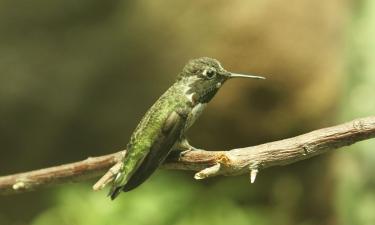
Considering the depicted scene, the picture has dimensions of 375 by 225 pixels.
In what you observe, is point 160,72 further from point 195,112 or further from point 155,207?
point 195,112

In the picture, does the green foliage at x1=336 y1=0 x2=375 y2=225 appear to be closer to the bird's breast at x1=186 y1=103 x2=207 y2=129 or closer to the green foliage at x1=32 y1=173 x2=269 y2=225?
the green foliage at x1=32 y1=173 x2=269 y2=225

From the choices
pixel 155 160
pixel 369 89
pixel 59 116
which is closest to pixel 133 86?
pixel 59 116

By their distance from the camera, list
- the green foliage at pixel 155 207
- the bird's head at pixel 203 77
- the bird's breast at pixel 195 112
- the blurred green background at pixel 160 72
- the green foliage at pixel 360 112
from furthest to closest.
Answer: the blurred green background at pixel 160 72 → the green foliage at pixel 155 207 → the green foliage at pixel 360 112 → the bird's breast at pixel 195 112 → the bird's head at pixel 203 77

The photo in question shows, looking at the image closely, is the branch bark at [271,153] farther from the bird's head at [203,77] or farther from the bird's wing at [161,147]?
the bird's head at [203,77]

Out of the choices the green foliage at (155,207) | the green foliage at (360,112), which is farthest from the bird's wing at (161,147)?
the green foliage at (360,112)

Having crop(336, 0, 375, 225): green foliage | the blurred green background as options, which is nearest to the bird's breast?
crop(336, 0, 375, 225): green foliage

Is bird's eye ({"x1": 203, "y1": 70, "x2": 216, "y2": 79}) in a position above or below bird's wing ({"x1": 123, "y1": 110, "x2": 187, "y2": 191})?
above

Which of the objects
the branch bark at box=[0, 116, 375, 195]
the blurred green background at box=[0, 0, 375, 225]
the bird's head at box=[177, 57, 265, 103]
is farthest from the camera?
the blurred green background at box=[0, 0, 375, 225]

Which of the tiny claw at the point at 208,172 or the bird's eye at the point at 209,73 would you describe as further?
the bird's eye at the point at 209,73

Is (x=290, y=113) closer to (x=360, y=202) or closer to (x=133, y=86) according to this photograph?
(x=133, y=86)
